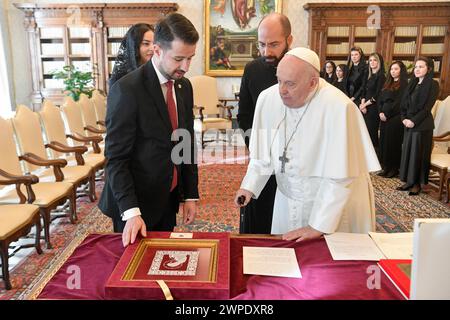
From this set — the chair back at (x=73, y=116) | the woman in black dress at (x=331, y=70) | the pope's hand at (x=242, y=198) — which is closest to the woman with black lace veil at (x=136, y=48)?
the pope's hand at (x=242, y=198)

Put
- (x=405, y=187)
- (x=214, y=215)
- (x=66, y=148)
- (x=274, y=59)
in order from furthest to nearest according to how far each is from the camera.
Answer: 1. (x=405, y=187)
2. (x=214, y=215)
3. (x=66, y=148)
4. (x=274, y=59)

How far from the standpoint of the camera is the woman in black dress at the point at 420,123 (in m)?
5.75

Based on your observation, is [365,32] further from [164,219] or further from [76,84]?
[164,219]

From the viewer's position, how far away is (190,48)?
5.62ft

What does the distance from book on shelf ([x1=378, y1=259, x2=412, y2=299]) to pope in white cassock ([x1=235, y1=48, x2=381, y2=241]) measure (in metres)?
0.34

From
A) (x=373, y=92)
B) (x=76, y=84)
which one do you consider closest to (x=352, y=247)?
(x=373, y=92)

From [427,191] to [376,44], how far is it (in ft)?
14.1

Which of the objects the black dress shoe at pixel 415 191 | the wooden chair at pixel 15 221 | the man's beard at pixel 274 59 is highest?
the man's beard at pixel 274 59

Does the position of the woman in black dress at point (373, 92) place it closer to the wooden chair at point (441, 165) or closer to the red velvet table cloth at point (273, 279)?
the wooden chair at point (441, 165)

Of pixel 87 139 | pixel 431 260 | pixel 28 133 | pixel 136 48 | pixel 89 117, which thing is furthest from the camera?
pixel 89 117

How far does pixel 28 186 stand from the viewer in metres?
3.63

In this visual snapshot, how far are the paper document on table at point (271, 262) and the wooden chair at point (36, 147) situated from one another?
326 centimetres

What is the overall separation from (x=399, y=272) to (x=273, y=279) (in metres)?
0.45

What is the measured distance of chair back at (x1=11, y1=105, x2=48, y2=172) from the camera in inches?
168
